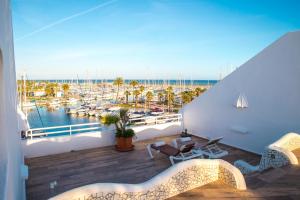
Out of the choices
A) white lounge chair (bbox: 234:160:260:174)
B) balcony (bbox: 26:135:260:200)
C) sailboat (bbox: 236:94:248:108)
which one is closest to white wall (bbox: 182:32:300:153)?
sailboat (bbox: 236:94:248:108)

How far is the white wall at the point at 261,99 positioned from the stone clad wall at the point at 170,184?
3.17 metres

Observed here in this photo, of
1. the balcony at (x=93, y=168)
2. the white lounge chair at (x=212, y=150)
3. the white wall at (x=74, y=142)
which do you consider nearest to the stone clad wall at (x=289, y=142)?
the balcony at (x=93, y=168)

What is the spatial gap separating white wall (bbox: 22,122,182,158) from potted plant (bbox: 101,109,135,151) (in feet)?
1.50

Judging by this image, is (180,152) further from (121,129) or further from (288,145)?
(288,145)

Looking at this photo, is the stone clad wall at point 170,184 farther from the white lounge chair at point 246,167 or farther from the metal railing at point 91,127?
the metal railing at point 91,127

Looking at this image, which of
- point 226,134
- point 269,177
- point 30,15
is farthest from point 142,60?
point 269,177

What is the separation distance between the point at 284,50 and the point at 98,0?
753 cm

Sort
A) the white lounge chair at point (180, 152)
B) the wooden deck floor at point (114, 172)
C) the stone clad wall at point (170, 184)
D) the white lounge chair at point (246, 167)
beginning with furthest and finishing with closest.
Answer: the white lounge chair at point (180, 152) < the white lounge chair at point (246, 167) < the wooden deck floor at point (114, 172) < the stone clad wall at point (170, 184)

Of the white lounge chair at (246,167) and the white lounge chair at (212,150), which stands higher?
the white lounge chair at (212,150)

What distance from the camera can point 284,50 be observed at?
5.67 meters

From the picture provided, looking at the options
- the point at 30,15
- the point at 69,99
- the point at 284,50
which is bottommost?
the point at 69,99

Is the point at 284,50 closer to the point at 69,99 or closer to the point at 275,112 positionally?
the point at 275,112

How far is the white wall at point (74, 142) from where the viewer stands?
6070 mm

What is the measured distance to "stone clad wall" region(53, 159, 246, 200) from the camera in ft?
8.30
